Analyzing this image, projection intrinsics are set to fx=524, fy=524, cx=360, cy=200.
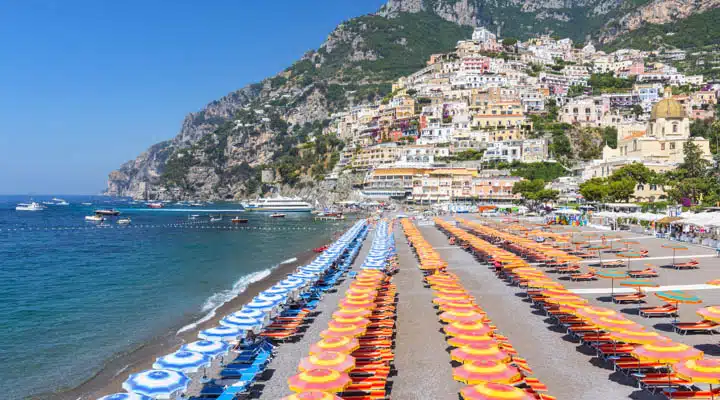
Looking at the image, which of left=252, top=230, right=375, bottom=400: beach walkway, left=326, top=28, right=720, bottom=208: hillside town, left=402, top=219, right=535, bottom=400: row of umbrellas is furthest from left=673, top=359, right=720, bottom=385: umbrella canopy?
left=326, top=28, right=720, bottom=208: hillside town

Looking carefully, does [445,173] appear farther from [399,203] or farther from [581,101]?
[581,101]

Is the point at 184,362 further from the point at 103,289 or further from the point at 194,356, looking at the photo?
the point at 103,289

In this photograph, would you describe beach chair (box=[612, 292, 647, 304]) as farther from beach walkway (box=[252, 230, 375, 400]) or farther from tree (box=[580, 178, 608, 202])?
tree (box=[580, 178, 608, 202])

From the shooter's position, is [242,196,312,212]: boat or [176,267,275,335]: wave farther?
[242,196,312,212]: boat

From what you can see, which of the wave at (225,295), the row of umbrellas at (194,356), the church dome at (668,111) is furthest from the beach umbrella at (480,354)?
the church dome at (668,111)

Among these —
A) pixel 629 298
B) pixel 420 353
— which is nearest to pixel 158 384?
pixel 420 353

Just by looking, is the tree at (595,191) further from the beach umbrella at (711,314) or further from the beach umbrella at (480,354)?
the beach umbrella at (480,354)

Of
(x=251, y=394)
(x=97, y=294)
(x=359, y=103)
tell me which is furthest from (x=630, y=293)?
(x=359, y=103)

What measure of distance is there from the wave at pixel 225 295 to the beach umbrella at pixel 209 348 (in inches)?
317

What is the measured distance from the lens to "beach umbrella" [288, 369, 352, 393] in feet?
36.3

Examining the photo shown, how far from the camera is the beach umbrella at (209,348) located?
1378cm

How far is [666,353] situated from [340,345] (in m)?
7.76

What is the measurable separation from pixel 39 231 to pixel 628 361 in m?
86.0

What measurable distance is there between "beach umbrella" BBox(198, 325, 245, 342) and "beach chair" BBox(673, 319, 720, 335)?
1369 cm
